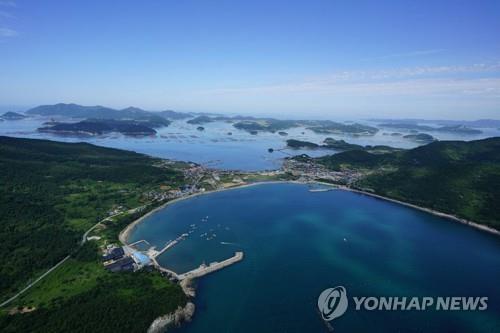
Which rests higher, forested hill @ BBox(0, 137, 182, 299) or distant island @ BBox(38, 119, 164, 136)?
distant island @ BBox(38, 119, 164, 136)

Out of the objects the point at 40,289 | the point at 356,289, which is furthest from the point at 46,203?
the point at 356,289

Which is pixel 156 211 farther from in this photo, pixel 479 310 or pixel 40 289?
pixel 479 310

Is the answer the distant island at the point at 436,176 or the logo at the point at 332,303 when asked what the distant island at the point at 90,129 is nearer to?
the distant island at the point at 436,176

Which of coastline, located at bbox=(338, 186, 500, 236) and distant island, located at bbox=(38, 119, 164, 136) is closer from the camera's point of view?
coastline, located at bbox=(338, 186, 500, 236)

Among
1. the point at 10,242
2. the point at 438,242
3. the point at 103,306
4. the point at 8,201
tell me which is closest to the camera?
the point at 103,306

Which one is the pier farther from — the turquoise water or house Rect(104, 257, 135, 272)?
house Rect(104, 257, 135, 272)

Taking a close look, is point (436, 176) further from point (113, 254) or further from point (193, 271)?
point (113, 254)

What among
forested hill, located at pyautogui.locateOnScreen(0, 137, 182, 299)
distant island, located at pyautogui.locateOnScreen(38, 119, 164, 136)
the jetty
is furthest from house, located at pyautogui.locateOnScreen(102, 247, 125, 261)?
distant island, located at pyautogui.locateOnScreen(38, 119, 164, 136)

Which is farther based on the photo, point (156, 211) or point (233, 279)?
point (156, 211)
